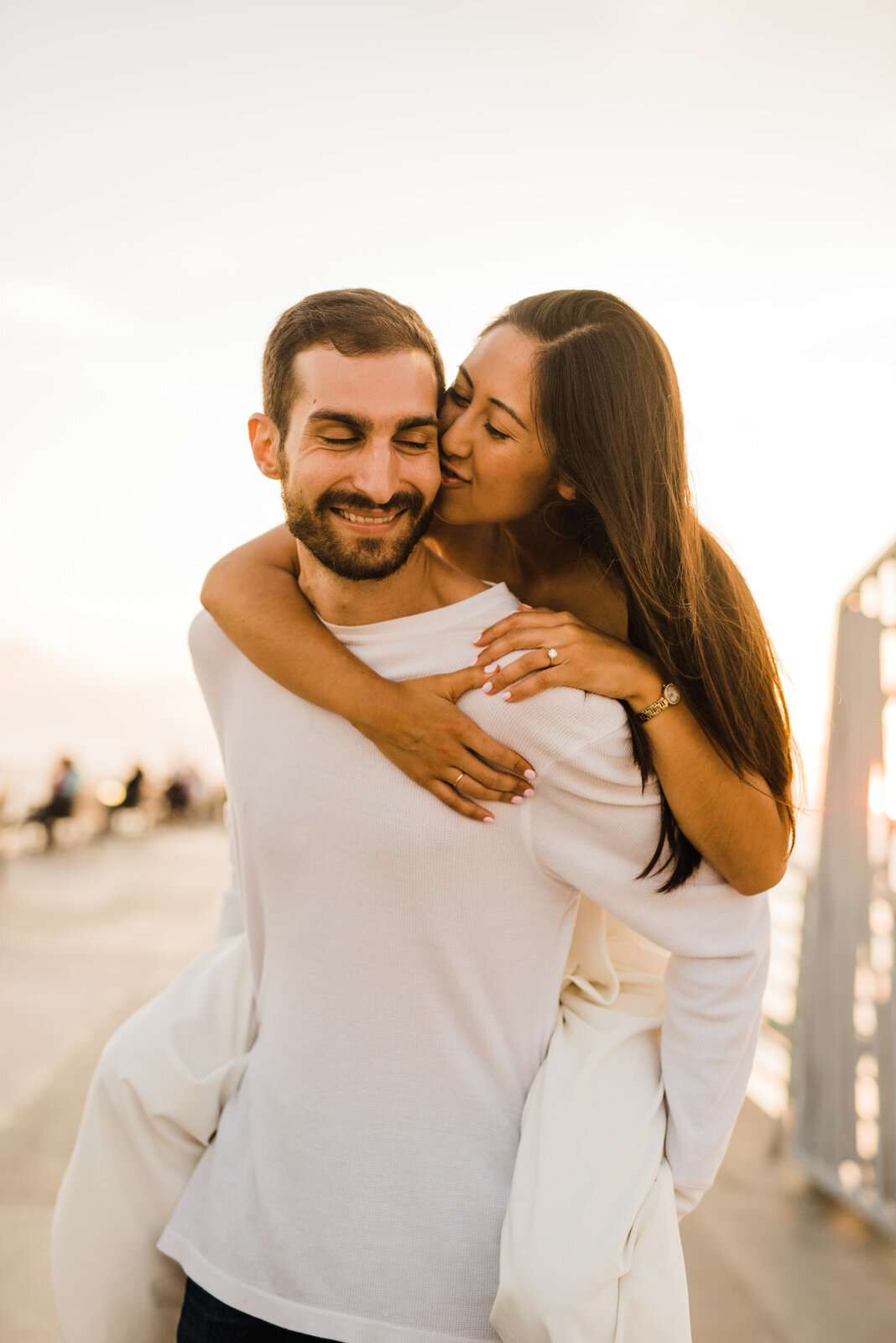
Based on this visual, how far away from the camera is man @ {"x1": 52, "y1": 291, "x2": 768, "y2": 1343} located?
1.29 m

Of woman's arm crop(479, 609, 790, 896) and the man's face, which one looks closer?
woman's arm crop(479, 609, 790, 896)

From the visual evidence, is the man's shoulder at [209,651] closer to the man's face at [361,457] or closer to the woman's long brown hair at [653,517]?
the man's face at [361,457]

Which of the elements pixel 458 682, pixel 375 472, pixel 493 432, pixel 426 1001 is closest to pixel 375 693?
pixel 458 682

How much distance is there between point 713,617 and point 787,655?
10.5 inches

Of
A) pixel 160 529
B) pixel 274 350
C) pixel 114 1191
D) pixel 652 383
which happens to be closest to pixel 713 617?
pixel 652 383

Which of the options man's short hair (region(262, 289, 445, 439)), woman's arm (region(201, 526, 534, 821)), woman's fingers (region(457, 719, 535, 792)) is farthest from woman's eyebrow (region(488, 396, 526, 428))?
woman's fingers (region(457, 719, 535, 792))

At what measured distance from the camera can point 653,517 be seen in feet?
4.98

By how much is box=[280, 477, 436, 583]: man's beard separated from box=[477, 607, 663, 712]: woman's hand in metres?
0.20

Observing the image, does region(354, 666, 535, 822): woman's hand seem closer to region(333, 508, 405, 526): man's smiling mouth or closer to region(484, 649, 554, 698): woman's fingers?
region(484, 649, 554, 698): woman's fingers

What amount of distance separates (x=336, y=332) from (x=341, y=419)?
138mm

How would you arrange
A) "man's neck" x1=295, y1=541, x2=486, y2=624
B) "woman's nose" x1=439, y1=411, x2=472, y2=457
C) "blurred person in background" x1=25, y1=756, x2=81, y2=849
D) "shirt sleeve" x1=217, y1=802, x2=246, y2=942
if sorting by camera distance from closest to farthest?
"man's neck" x1=295, y1=541, x2=486, y2=624, "woman's nose" x1=439, y1=411, x2=472, y2=457, "shirt sleeve" x1=217, y1=802, x2=246, y2=942, "blurred person in background" x1=25, y1=756, x2=81, y2=849

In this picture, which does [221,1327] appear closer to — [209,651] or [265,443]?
[209,651]

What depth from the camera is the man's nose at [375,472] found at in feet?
4.59

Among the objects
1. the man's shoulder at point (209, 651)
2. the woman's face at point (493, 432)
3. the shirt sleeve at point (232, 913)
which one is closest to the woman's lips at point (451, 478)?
the woman's face at point (493, 432)
